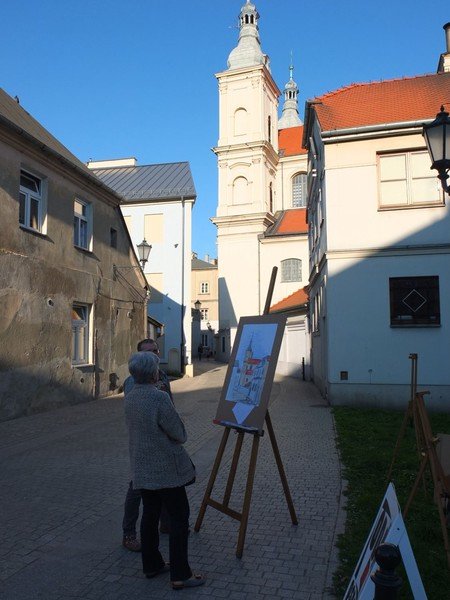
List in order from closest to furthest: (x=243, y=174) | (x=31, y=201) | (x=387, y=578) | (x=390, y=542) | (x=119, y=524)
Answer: (x=387, y=578), (x=390, y=542), (x=119, y=524), (x=31, y=201), (x=243, y=174)

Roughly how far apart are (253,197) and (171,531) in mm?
41848

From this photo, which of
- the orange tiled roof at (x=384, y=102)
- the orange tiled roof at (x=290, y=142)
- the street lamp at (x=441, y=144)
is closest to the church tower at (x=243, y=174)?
the orange tiled roof at (x=290, y=142)

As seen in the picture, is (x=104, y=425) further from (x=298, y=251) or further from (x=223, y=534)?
(x=298, y=251)

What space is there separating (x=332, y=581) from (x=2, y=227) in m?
10.6

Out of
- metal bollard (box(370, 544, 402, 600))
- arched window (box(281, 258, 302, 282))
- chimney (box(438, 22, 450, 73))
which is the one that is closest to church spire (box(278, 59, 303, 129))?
arched window (box(281, 258, 302, 282))

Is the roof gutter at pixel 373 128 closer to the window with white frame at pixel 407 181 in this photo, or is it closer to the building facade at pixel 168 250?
the window with white frame at pixel 407 181

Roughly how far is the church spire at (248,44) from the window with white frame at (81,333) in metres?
36.8

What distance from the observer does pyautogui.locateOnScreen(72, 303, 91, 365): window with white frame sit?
15.5m

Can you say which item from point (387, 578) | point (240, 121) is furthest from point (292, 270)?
point (387, 578)

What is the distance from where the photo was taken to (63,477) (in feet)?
23.7

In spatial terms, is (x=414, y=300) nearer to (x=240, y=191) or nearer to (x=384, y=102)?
(x=384, y=102)

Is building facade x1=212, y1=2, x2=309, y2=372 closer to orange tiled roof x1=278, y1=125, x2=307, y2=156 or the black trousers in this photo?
orange tiled roof x1=278, y1=125, x2=307, y2=156

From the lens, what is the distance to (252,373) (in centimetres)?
520

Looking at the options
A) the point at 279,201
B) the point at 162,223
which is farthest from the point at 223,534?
the point at 279,201
